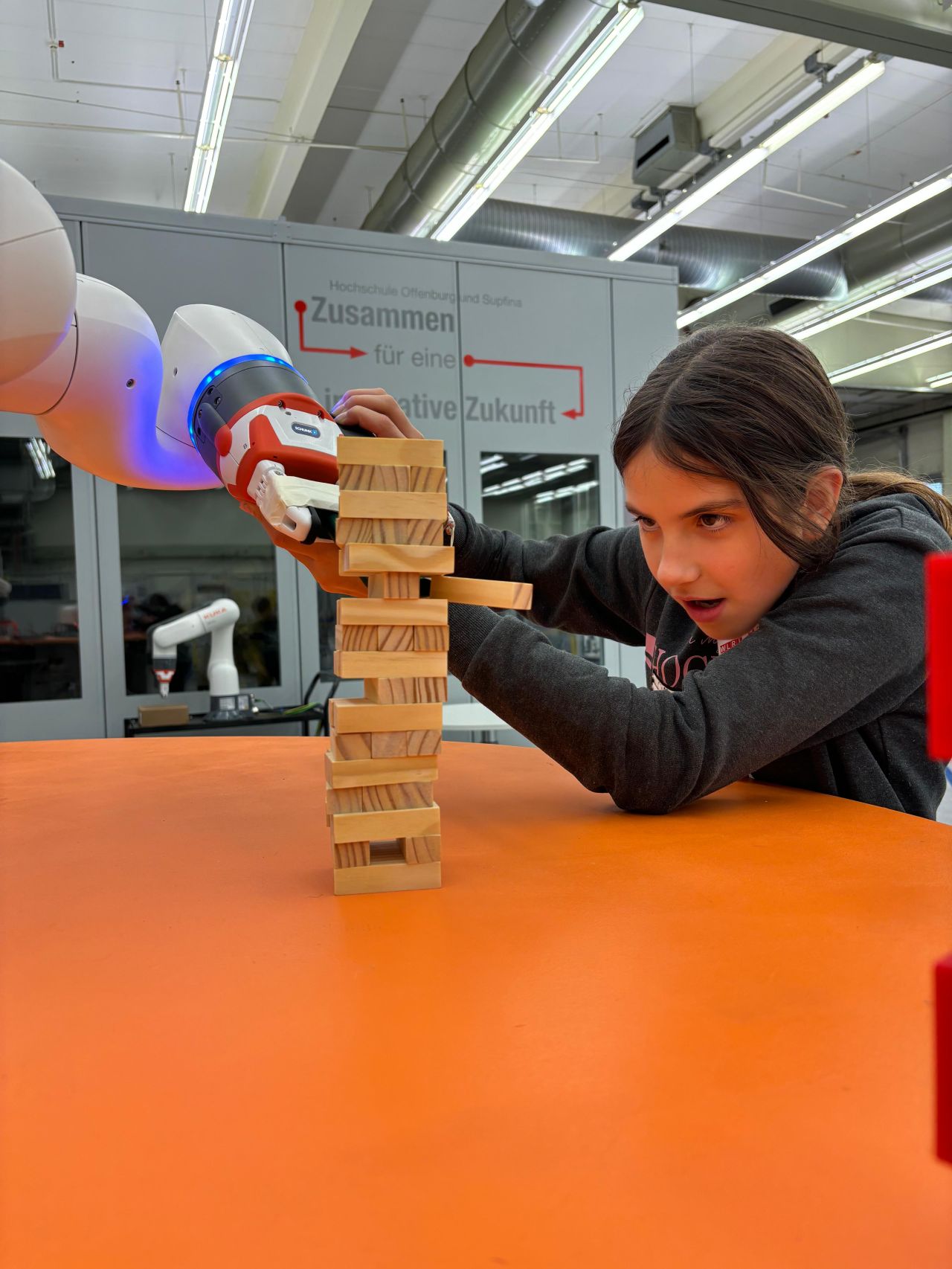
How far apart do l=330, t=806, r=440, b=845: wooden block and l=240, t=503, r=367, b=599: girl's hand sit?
0.19 meters

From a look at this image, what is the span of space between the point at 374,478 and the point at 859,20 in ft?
10.4

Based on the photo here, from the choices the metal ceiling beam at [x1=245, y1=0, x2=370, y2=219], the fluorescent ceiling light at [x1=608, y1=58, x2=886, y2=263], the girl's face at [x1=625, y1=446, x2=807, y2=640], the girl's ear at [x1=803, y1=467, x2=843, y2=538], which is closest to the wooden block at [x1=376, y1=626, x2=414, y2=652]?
the girl's face at [x1=625, y1=446, x2=807, y2=640]

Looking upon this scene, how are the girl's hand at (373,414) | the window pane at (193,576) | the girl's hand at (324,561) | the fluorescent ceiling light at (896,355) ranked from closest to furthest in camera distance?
1. the girl's hand at (324,561)
2. the girl's hand at (373,414)
3. the window pane at (193,576)
4. the fluorescent ceiling light at (896,355)

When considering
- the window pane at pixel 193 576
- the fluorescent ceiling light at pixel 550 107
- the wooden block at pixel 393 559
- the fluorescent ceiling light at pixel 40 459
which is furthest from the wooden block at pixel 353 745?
the fluorescent ceiling light at pixel 550 107

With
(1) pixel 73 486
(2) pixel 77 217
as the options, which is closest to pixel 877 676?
(1) pixel 73 486

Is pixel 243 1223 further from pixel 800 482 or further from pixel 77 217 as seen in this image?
pixel 77 217

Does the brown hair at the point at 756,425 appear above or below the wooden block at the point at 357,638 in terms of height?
above

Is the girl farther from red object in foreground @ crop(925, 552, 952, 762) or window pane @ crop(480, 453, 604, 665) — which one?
window pane @ crop(480, 453, 604, 665)

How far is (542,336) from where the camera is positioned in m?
3.57

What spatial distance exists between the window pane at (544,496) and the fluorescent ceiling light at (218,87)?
5.18 ft

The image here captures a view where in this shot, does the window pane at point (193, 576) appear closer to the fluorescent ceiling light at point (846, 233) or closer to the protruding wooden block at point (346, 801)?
the protruding wooden block at point (346, 801)

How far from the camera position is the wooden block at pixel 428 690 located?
0.62m

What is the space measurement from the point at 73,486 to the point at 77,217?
0.82 metres

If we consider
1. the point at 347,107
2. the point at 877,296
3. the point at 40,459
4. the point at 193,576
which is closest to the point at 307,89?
the point at 347,107
